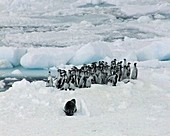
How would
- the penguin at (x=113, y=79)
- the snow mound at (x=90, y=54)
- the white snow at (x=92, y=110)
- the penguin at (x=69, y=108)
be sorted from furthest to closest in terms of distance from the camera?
the snow mound at (x=90, y=54)
the penguin at (x=113, y=79)
the penguin at (x=69, y=108)
the white snow at (x=92, y=110)

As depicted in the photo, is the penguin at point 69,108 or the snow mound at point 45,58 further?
the snow mound at point 45,58

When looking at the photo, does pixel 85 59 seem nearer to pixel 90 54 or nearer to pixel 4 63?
pixel 90 54

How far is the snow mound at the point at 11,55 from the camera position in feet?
41.7

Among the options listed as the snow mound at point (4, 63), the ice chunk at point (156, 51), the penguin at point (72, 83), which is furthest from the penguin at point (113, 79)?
the snow mound at point (4, 63)

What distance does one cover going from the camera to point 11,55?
12734mm

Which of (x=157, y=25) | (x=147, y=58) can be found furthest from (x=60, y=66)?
(x=157, y=25)

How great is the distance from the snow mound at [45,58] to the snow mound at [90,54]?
0.70 ft

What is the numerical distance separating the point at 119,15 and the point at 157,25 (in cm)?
365

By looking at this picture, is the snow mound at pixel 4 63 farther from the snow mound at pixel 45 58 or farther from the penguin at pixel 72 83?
the penguin at pixel 72 83

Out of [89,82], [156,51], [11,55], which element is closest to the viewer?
[89,82]

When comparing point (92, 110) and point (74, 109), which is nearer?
point (74, 109)

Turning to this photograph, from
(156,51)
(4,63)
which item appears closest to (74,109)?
(4,63)

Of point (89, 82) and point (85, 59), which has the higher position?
point (89, 82)

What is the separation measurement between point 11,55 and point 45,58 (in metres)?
1.06
